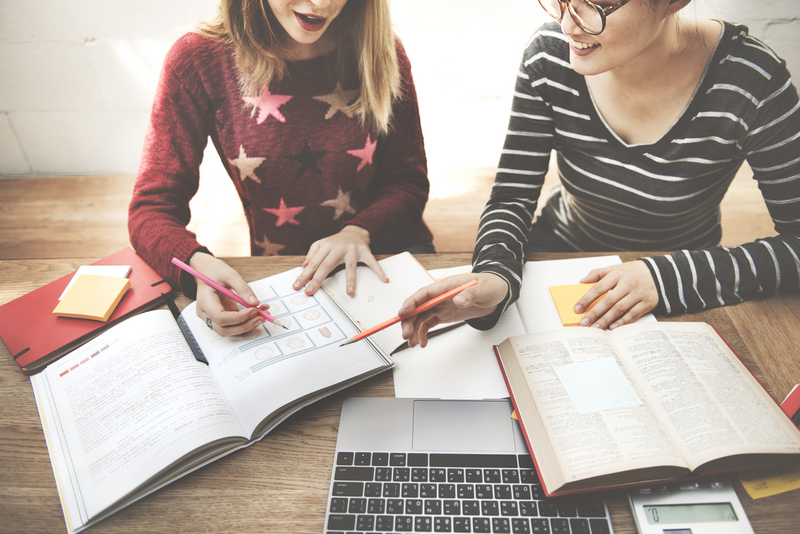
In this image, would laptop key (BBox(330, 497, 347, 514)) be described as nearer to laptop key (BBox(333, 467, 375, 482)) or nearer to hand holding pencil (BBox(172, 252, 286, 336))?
laptop key (BBox(333, 467, 375, 482))

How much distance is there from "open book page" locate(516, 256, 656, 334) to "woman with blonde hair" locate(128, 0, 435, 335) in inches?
10.9

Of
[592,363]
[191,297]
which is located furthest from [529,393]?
[191,297]

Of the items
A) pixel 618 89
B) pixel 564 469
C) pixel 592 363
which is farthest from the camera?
pixel 618 89

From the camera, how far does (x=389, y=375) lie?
0.72 metres

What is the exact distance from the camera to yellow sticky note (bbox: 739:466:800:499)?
1.88ft

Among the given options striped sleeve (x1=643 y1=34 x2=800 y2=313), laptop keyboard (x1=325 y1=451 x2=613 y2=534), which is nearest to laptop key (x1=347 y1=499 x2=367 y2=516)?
laptop keyboard (x1=325 y1=451 x2=613 y2=534)

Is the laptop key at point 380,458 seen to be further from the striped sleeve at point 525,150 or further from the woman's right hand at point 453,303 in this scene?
the striped sleeve at point 525,150

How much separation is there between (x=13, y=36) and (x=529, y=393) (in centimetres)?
241

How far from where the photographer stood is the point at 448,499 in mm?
577

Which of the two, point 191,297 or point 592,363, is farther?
point 191,297

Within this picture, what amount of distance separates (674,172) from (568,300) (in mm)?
365

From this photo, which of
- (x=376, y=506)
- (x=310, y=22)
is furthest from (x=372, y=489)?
(x=310, y=22)

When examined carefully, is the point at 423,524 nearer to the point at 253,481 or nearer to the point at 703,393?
the point at 253,481

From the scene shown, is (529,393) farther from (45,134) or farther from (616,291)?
(45,134)
